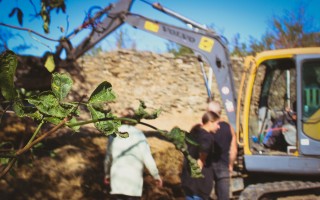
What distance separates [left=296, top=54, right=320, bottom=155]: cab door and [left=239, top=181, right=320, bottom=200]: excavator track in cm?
41

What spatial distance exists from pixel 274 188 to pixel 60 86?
3.87m

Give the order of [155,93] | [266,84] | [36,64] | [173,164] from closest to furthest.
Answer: [266,84]
[173,164]
[36,64]
[155,93]

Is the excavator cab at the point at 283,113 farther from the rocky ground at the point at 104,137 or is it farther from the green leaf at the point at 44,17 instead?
the green leaf at the point at 44,17

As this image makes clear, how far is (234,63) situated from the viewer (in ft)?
47.7

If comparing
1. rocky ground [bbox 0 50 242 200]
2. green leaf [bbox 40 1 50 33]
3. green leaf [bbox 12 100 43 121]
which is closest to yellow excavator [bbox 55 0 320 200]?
green leaf [bbox 40 1 50 33]

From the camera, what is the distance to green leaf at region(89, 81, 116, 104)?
0.73 metres

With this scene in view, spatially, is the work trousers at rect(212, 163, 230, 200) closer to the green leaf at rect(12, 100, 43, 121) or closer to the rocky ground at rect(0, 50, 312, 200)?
the rocky ground at rect(0, 50, 312, 200)

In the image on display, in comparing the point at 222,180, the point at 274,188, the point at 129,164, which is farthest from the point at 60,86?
the point at 274,188

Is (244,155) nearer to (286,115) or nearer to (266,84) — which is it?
(286,115)

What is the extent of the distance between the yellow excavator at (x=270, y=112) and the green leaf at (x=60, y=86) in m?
2.93

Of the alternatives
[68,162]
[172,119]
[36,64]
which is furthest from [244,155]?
[172,119]

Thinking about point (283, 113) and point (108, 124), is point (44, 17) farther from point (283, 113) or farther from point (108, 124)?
point (283, 113)

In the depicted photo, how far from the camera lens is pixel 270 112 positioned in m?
4.86

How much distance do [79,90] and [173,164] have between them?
6416 millimetres
